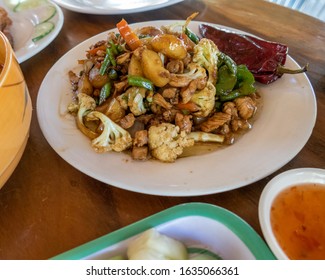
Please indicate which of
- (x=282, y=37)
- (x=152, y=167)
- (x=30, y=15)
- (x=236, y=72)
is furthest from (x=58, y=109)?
(x=282, y=37)

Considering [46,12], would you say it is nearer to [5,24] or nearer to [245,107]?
[5,24]

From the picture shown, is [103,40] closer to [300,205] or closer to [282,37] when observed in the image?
[282,37]

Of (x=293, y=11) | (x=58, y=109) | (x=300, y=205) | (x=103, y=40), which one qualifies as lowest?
(x=58, y=109)

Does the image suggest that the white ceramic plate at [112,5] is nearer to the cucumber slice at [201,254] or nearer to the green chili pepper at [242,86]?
the green chili pepper at [242,86]

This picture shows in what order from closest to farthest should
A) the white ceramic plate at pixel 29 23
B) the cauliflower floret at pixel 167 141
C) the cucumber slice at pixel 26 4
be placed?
1. the cauliflower floret at pixel 167 141
2. the white ceramic plate at pixel 29 23
3. the cucumber slice at pixel 26 4

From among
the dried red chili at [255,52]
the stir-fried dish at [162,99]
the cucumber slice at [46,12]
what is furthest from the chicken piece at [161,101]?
the cucumber slice at [46,12]

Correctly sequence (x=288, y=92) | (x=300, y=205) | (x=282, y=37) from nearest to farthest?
(x=300, y=205)
(x=288, y=92)
(x=282, y=37)
